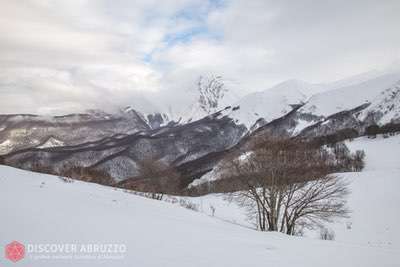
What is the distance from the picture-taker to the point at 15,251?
4.71m

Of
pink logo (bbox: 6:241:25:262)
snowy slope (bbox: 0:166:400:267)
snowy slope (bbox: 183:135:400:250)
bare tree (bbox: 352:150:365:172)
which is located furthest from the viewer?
bare tree (bbox: 352:150:365:172)

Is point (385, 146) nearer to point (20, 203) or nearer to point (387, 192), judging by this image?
point (387, 192)

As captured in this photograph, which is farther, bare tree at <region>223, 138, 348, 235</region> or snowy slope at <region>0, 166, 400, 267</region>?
bare tree at <region>223, 138, 348, 235</region>

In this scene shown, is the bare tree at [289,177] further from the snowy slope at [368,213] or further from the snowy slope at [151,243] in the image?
the snowy slope at [151,243]

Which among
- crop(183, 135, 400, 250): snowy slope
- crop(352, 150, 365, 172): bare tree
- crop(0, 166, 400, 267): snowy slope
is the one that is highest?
crop(352, 150, 365, 172): bare tree

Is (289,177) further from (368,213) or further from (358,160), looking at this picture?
(358,160)

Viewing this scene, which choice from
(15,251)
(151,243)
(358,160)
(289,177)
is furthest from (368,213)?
(358,160)

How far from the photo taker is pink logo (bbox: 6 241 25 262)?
14.7ft

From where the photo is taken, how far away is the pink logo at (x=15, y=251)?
447cm

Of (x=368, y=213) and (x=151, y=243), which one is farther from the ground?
(x=151, y=243)

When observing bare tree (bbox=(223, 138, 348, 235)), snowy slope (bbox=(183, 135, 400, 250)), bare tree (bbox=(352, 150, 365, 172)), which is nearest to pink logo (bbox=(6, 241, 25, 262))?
bare tree (bbox=(223, 138, 348, 235))

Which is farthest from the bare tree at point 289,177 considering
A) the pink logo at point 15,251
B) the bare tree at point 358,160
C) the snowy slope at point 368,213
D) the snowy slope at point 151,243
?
the bare tree at point 358,160

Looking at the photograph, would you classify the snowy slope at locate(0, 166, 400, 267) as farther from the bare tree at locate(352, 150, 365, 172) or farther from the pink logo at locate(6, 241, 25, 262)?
the bare tree at locate(352, 150, 365, 172)

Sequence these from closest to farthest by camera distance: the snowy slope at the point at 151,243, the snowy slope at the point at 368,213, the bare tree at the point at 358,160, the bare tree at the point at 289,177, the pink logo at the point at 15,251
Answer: the pink logo at the point at 15,251 → the snowy slope at the point at 151,243 → the bare tree at the point at 289,177 → the snowy slope at the point at 368,213 → the bare tree at the point at 358,160
